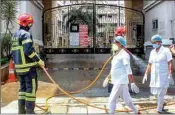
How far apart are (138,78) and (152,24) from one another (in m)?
7.68

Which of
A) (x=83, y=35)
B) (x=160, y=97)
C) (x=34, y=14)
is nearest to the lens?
(x=160, y=97)

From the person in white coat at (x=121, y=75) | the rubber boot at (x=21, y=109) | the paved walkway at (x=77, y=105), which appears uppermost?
the person in white coat at (x=121, y=75)

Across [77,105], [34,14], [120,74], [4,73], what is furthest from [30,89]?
[34,14]

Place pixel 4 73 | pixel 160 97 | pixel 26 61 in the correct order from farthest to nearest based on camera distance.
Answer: pixel 4 73
pixel 160 97
pixel 26 61

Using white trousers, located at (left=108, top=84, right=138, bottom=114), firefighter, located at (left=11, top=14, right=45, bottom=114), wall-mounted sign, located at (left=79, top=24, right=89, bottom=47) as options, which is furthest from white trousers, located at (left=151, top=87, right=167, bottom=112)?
wall-mounted sign, located at (left=79, top=24, right=89, bottom=47)

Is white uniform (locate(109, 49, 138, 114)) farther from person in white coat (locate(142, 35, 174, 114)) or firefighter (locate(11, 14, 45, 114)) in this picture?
firefighter (locate(11, 14, 45, 114))

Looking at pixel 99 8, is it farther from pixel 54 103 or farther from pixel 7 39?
pixel 54 103

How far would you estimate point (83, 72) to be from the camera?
13.8 metres

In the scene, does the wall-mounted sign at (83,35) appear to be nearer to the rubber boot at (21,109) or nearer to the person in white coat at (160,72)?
the person in white coat at (160,72)

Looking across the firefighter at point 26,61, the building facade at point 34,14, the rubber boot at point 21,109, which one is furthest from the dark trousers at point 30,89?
the building facade at point 34,14

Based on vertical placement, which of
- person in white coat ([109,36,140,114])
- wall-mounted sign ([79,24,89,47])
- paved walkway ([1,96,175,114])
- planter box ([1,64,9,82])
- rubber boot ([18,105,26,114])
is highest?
wall-mounted sign ([79,24,89,47])

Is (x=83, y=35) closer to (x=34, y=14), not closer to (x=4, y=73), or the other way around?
(x=34, y=14)

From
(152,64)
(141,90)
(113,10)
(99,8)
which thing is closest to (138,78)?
(141,90)

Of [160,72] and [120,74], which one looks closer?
[120,74]
